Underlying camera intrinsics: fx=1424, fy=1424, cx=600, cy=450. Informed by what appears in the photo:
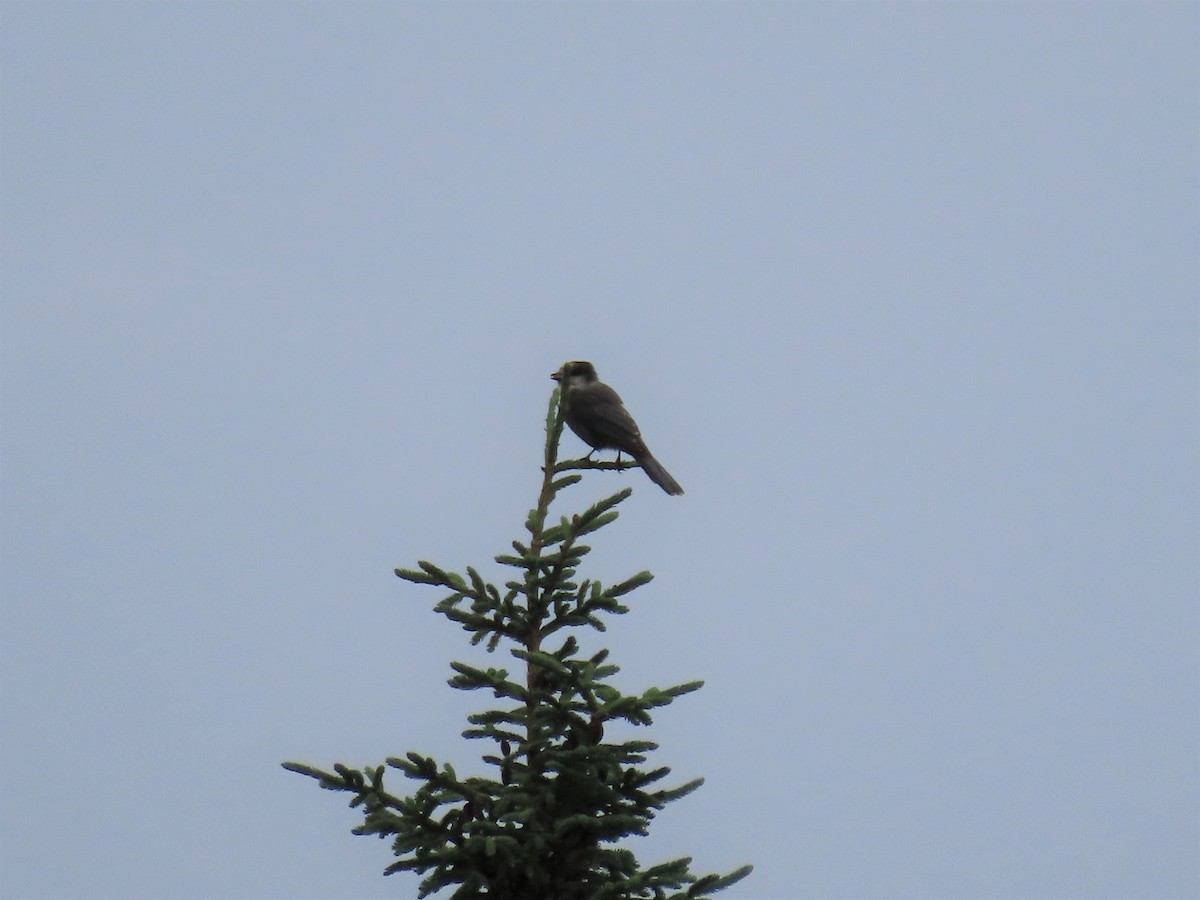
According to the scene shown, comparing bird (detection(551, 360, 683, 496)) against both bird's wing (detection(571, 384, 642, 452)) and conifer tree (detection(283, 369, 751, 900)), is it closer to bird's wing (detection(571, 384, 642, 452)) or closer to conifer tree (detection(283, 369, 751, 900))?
bird's wing (detection(571, 384, 642, 452))

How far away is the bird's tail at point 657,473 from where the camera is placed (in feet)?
36.3

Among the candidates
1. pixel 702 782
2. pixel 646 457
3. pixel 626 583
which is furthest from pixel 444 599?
pixel 646 457

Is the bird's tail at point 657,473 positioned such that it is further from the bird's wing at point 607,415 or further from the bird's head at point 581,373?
the bird's head at point 581,373

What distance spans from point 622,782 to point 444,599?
3.60 ft

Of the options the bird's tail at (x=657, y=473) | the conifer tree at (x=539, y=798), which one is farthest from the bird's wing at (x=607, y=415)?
the conifer tree at (x=539, y=798)

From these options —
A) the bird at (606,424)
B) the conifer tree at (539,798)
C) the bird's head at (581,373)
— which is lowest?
the conifer tree at (539,798)

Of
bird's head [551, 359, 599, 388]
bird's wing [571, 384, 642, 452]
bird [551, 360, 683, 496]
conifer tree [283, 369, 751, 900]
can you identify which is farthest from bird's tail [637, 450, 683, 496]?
conifer tree [283, 369, 751, 900]

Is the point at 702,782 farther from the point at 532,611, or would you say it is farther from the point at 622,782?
the point at 532,611

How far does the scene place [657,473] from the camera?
11.2 meters

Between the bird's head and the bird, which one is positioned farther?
the bird's head

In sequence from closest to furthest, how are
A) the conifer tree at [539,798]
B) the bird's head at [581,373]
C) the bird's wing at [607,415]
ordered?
1. the conifer tree at [539,798]
2. the bird's wing at [607,415]
3. the bird's head at [581,373]

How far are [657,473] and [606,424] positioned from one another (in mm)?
751

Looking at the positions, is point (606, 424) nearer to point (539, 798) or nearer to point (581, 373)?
point (581, 373)

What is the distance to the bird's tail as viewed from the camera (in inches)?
436
